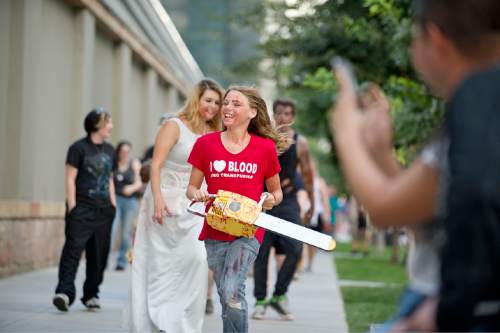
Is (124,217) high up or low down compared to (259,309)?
up

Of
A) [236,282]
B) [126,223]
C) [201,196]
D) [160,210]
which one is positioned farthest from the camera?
[126,223]

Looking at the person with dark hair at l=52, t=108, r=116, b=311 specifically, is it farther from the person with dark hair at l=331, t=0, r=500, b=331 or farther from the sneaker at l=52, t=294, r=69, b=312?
the person with dark hair at l=331, t=0, r=500, b=331

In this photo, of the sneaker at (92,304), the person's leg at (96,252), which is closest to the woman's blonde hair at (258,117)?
the person's leg at (96,252)

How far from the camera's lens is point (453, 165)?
209 centimetres

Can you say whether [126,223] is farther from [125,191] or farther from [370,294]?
[370,294]

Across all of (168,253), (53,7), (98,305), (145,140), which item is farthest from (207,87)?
(145,140)

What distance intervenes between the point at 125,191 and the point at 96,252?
18.5 ft

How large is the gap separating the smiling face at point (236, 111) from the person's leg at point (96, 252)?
351 centimetres

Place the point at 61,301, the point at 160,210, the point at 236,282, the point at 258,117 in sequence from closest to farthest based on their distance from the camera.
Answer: the point at 236,282 < the point at 258,117 < the point at 160,210 < the point at 61,301

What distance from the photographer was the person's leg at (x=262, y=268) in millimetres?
9594

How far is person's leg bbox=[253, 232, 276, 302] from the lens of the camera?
9594 millimetres

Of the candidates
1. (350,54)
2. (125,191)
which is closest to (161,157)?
(125,191)

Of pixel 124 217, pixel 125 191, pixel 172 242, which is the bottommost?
pixel 172 242

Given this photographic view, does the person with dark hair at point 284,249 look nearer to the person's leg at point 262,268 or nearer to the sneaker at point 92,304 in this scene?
the person's leg at point 262,268
